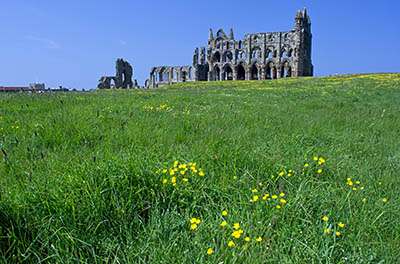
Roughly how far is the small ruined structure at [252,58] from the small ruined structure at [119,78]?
10.9 m

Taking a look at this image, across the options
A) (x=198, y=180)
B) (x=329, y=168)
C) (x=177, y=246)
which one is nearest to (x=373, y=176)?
(x=329, y=168)

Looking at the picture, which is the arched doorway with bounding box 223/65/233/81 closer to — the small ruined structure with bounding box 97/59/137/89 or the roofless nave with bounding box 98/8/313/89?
the roofless nave with bounding box 98/8/313/89

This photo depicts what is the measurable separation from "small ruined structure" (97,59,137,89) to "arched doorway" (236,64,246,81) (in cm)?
2711

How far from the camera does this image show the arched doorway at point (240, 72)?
64.3 metres

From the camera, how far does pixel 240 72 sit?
6688 cm

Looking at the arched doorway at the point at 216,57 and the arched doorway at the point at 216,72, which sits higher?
the arched doorway at the point at 216,57

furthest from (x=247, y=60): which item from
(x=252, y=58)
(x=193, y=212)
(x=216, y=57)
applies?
(x=193, y=212)

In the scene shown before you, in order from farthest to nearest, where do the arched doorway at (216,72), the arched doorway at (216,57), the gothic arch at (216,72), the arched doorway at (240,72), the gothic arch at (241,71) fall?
the arched doorway at (216,57) → the arched doorway at (216,72) → the gothic arch at (216,72) → the arched doorway at (240,72) → the gothic arch at (241,71)

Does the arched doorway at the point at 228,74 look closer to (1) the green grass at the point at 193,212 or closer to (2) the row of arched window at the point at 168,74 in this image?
(2) the row of arched window at the point at 168,74

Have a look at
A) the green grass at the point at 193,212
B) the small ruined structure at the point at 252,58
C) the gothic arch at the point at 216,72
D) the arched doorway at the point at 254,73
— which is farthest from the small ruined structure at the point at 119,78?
the green grass at the point at 193,212

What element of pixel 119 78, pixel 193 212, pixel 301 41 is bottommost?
pixel 193 212

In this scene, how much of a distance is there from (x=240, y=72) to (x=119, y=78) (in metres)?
30.7

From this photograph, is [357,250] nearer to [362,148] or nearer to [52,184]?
[52,184]

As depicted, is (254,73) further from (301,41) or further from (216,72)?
(301,41)
